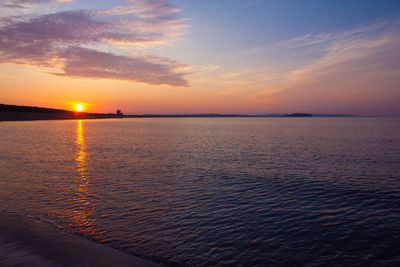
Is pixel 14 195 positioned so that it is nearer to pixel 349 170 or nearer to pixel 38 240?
pixel 38 240

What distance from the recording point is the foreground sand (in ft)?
30.3

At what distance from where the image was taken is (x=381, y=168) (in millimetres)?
29031

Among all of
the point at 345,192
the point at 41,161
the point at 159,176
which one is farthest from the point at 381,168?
the point at 41,161

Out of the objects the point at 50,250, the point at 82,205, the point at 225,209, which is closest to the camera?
the point at 50,250

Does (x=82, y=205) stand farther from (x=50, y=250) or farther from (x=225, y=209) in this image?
(x=225, y=209)

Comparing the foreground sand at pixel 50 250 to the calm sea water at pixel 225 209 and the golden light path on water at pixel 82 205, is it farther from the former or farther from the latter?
the golden light path on water at pixel 82 205

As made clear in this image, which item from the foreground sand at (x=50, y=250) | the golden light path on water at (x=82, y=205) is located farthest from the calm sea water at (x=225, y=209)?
the foreground sand at (x=50, y=250)

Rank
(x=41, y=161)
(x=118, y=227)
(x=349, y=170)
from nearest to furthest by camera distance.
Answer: (x=118, y=227), (x=349, y=170), (x=41, y=161)

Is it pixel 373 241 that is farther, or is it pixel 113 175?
pixel 113 175

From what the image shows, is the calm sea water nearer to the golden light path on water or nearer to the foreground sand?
the golden light path on water

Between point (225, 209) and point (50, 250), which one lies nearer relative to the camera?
point (50, 250)

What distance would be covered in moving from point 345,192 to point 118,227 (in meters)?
16.1

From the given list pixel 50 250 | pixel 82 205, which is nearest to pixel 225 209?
pixel 82 205

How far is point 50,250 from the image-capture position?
10.1m
